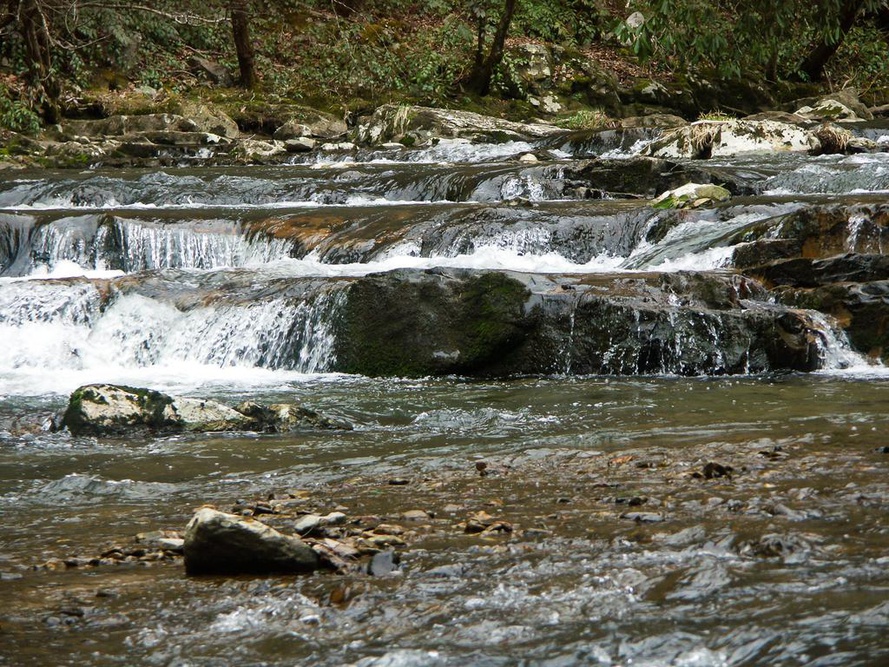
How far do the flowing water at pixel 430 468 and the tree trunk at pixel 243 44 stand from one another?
35.7 ft

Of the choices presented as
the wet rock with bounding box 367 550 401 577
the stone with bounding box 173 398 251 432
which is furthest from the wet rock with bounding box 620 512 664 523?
the stone with bounding box 173 398 251 432

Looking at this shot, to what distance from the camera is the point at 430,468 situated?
17.4ft

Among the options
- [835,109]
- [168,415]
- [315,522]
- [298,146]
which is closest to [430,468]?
[315,522]

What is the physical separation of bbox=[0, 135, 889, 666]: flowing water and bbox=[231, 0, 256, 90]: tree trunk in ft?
35.7

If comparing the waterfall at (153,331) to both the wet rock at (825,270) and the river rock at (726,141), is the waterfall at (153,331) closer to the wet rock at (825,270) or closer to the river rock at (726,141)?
the wet rock at (825,270)

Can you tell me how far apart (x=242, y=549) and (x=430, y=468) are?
6.40 feet

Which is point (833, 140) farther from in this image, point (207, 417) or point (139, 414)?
point (139, 414)

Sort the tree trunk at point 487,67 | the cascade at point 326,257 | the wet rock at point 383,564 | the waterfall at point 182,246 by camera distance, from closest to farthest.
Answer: the wet rock at point 383,564
the cascade at point 326,257
the waterfall at point 182,246
the tree trunk at point 487,67

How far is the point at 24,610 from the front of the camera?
3180 mm

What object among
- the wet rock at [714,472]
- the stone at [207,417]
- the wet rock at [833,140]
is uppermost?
the wet rock at [833,140]

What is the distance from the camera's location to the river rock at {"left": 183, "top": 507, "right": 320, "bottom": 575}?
3.45 metres

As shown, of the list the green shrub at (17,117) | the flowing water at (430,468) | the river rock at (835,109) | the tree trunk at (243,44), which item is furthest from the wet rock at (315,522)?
the tree trunk at (243,44)

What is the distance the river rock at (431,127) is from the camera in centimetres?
2022

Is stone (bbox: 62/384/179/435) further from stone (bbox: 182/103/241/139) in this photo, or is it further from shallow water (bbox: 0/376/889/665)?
stone (bbox: 182/103/241/139)
